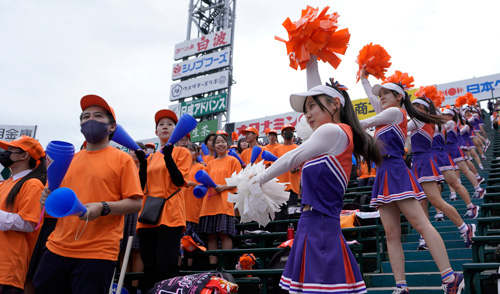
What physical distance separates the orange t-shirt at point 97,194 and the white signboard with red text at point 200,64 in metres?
21.7

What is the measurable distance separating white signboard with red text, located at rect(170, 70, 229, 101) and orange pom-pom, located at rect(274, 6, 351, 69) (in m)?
21.1

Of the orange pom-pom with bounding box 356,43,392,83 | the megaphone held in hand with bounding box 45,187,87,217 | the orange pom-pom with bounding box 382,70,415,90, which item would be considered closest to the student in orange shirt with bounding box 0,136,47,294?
the megaphone held in hand with bounding box 45,187,87,217

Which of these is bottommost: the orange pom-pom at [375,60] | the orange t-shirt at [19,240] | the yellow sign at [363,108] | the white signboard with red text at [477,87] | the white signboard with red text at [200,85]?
the orange t-shirt at [19,240]

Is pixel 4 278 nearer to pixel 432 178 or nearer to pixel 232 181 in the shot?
pixel 232 181

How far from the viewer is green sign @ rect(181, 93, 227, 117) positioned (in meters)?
23.4

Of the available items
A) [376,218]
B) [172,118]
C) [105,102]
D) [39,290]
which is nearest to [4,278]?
[39,290]

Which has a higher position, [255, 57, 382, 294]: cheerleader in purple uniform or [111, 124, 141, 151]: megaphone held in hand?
[111, 124, 141, 151]: megaphone held in hand

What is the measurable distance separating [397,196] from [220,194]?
103 inches

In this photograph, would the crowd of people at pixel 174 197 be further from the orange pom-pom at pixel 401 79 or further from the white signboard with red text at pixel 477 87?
the white signboard with red text at pixel 477 87

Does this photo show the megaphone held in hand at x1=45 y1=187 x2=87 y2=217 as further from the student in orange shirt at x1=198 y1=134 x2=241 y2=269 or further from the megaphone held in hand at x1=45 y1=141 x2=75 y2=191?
the student in orange shirt at x1=198 y1=134 x2=241 y2=269

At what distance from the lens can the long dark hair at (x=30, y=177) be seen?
309 centimetres

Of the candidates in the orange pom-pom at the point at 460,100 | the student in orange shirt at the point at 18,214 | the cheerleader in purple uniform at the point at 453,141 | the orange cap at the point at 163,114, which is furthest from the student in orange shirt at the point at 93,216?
the orange pom-pom at the point at 460,100

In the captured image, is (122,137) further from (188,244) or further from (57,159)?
(188,244)

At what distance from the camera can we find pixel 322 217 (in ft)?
6.31
